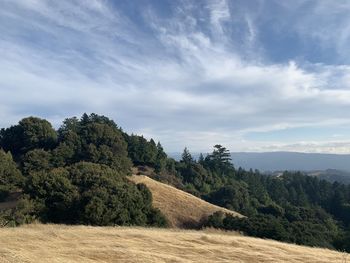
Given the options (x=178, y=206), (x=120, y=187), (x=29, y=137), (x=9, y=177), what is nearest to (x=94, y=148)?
(x=29, y=137)

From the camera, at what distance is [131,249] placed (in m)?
18.3

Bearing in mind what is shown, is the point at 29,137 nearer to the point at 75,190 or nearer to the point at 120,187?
the point at 75,190

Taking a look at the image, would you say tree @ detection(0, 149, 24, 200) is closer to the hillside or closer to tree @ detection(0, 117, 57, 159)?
the hillside

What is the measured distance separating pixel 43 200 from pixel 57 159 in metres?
21.0

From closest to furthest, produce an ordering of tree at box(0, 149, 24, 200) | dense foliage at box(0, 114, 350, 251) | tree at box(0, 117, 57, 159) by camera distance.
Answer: dense foliage at box(0, 114, 350, 251) → tree at box(0, 149, 24, 200) → tree at box(0, 117, 57, 159)

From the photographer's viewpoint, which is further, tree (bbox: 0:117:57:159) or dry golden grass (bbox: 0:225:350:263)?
tree (bbox: 0:117:57:159)

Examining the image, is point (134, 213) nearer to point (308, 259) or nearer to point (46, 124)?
point (308, 259)

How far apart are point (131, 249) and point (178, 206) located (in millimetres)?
32231

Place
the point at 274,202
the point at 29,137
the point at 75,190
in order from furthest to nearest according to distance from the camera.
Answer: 1. the point at 274,202
2. the point at 29,137
3. the point at 75,190

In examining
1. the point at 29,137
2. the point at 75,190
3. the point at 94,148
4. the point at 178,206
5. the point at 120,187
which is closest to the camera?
the point at 75,190

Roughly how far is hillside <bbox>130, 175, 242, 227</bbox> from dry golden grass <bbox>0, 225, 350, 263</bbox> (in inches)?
916

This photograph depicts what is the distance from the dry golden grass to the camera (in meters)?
16.3

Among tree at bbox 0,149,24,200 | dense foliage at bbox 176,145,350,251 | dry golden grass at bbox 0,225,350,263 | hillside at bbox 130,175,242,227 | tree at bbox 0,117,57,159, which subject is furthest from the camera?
tree at bbox 0,117,57,159

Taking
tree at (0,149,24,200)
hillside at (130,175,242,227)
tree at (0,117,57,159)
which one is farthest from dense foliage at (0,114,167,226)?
tree at (0,117,57,159)
